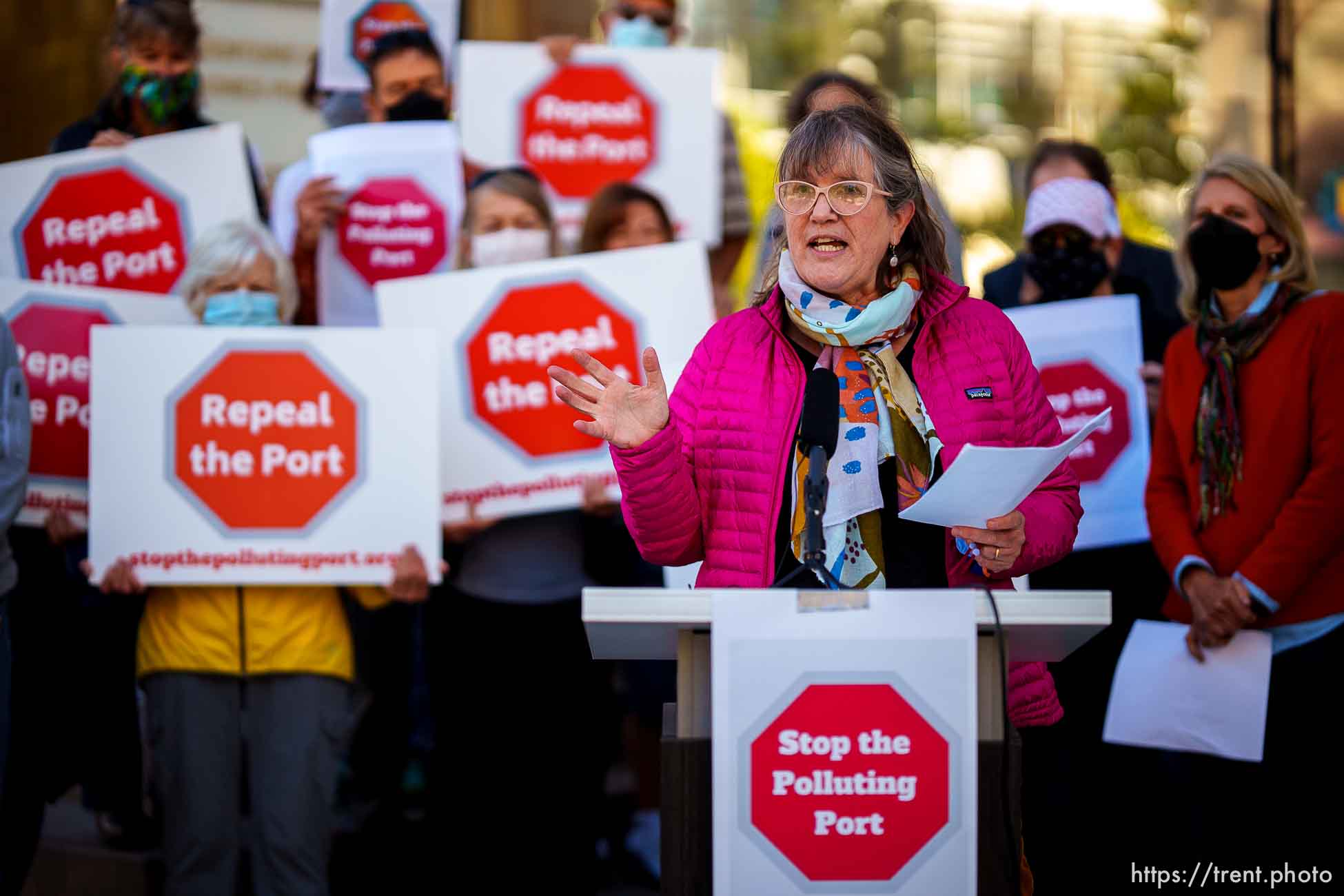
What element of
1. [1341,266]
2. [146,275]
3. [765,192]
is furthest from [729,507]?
[765,192]

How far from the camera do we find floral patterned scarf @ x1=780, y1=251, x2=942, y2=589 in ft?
10.4

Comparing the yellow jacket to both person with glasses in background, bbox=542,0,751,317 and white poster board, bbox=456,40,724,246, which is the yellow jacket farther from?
person with glasses in background, bbox=542,0,751,317

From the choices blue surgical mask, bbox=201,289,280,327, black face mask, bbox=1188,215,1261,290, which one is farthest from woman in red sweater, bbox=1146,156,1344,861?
blue surgical mask, bbox=201,289,280,327

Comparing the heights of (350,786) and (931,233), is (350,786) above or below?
below

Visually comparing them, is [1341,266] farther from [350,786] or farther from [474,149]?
[350,786]

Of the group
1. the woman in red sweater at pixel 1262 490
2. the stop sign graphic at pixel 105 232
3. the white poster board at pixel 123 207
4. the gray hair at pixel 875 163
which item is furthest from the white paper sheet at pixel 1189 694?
the stop sign graphic at pixel 105 232

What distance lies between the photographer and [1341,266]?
8234 mm

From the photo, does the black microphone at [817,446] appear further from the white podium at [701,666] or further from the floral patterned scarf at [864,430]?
the floral patterned scarf at [864,430]

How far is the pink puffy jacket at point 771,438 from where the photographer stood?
3.16 meters

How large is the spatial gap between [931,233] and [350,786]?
378 centimetres

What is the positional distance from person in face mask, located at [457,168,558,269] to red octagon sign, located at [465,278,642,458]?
28cm

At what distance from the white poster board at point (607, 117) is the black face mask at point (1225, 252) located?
2294 millimetres

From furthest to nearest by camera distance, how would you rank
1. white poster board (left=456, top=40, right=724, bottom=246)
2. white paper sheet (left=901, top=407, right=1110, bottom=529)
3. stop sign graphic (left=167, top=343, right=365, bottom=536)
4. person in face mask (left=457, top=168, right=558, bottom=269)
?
white poster board (left=456, top=40, right=724, bottom=246), person in face mask (left=457, top=168, right=558, bottom=269), stop sign graphic (left=167, top=343, right=365, bottom=536), white paper sheet (left=901, top=407, right=1110, bottom=529)

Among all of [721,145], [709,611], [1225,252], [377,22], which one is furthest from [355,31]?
[709,611]
